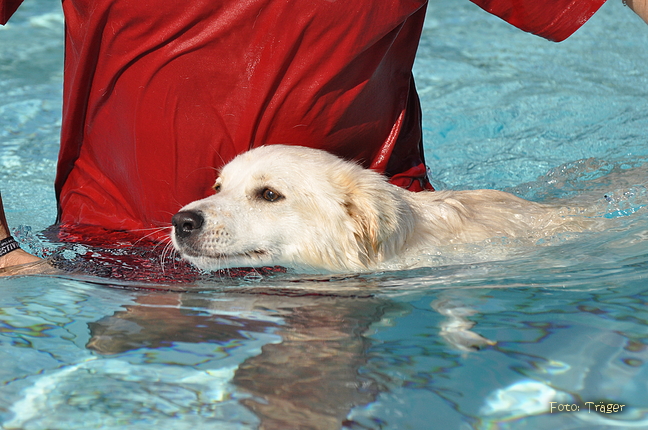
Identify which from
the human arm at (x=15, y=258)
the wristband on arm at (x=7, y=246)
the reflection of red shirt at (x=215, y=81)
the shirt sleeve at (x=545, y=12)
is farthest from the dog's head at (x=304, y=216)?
the shirt sleeve at (x=545, y=12)

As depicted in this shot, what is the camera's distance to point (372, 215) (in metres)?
2.84

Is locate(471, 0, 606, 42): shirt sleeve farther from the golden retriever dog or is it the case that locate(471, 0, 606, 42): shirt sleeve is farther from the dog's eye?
the dog's eye

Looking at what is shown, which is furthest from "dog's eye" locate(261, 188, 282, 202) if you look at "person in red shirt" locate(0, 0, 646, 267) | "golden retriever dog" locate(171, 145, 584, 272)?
"person in red shirt" locate(0, 0, 646, 267)

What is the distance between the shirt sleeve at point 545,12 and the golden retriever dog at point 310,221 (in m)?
0.92

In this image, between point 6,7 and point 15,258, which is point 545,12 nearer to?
point 6,7

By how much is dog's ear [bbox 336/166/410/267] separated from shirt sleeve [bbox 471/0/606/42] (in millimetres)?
986

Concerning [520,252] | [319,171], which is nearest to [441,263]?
Result: [520,252]

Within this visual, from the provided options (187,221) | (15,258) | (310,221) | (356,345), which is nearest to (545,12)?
(310,221)

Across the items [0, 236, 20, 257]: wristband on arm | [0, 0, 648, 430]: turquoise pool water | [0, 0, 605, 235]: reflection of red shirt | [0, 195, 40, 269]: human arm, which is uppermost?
[0, 0, 605, 235]: reflection of red shirt

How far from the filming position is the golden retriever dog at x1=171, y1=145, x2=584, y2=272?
9.09 feet

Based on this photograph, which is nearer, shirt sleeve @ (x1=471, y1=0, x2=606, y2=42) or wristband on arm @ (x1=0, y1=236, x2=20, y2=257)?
wristband on arm @ (x1=0, y1=236, x2=20, y2=257)

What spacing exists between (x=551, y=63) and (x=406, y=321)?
19.9 ft

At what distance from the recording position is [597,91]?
6.50m

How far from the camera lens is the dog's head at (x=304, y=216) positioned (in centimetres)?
280
